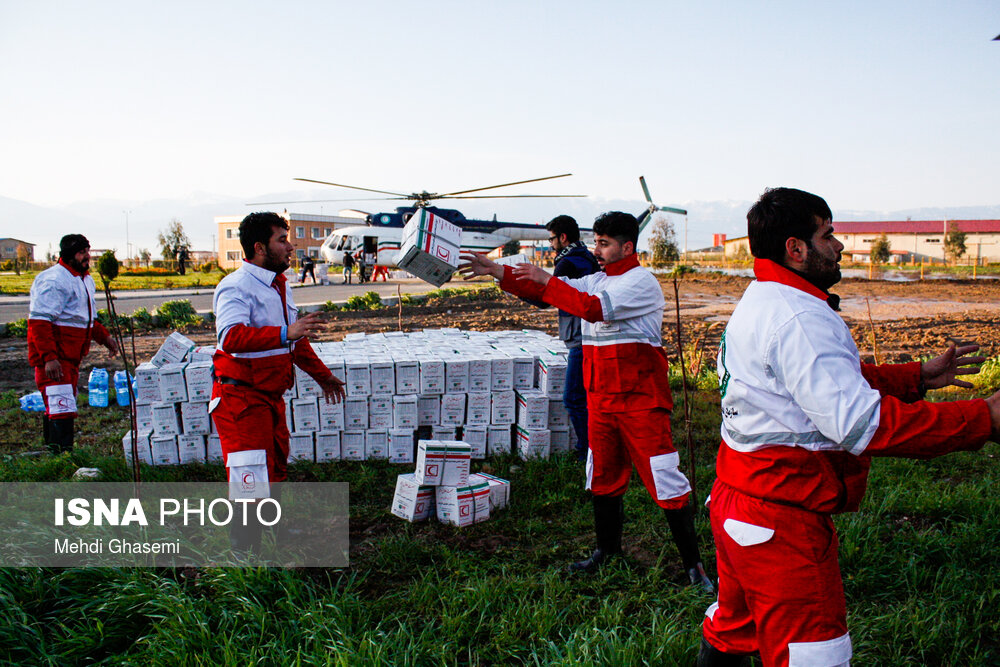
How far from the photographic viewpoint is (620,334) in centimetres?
382

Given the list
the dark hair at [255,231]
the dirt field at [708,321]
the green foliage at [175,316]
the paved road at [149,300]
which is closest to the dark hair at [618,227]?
the dark hair at [255,231]

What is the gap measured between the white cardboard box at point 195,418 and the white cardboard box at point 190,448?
47 mm

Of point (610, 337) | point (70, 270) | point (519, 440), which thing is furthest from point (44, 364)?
point (610, 337)

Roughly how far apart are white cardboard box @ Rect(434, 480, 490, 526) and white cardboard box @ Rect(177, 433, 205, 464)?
8.31 ft

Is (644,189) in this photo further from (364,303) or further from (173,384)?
(173,384)

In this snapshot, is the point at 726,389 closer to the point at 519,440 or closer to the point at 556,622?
the point at 556,622

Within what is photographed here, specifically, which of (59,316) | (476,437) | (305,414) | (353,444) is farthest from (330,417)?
(59,316)

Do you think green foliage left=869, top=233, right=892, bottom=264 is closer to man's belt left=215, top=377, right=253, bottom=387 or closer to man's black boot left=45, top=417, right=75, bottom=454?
man's black boot left=45, top=417, right=75, bottom=454

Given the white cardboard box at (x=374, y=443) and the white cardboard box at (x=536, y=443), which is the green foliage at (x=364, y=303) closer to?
the white cardboard box at (x=374, y=443)

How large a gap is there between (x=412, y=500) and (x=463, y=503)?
0.38 m

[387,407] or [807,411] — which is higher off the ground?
[807,411]

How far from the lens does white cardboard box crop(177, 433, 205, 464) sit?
586 centimetres

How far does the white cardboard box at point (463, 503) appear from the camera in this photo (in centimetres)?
Result: 460

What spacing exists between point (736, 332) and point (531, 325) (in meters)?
14.2
